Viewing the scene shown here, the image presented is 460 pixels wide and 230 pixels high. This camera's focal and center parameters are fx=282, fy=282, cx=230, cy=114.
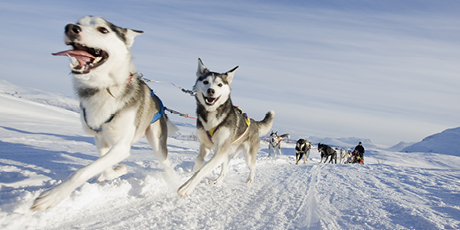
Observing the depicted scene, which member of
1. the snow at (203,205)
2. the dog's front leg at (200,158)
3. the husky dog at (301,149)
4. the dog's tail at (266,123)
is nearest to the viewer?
the snow at (203,205)

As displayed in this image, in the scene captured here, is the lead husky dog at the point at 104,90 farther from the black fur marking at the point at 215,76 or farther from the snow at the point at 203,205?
the black fur marking at the point at 215,76

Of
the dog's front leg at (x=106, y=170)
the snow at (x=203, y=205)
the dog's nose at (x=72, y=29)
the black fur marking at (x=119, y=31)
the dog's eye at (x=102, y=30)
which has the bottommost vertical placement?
the snow at (x=203, y=205)

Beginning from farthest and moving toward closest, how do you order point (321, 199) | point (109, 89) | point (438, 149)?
point (438, 149), point (321, 199), point (109, 89)

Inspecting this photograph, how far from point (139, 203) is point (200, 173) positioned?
0.88m

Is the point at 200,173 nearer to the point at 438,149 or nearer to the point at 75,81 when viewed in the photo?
the point at 75,81

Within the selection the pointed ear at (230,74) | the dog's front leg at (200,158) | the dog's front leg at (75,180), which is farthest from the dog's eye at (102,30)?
the dog's front leg at (200,158)

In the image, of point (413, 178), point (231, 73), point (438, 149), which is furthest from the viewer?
point (438, 149)

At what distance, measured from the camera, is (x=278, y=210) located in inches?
137

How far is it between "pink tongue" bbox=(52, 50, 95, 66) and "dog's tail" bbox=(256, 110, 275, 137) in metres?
4.83

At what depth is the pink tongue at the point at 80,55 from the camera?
2423 mm

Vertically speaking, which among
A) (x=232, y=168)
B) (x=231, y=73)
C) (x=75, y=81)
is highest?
(x=231, y=73)

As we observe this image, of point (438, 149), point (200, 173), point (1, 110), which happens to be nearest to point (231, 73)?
point (200, 173)

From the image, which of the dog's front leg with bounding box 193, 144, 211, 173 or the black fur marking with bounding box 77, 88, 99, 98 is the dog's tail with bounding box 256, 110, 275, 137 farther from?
the black fur marking with bounding box 77, 88, 99, 98

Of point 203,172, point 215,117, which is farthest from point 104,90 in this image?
point 215,117
